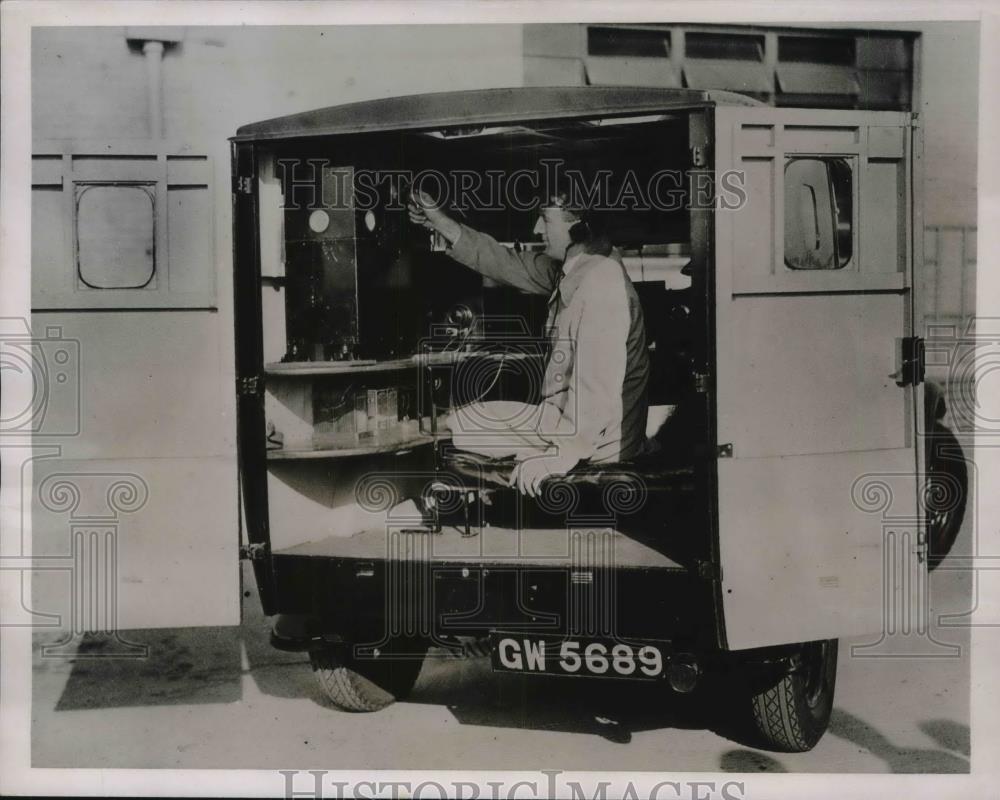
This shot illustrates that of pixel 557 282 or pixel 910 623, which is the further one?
pixel 557 282

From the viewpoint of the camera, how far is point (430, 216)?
3920 mm

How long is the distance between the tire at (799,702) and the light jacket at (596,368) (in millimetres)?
982

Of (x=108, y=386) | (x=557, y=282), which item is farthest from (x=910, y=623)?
(x=108, y=386)

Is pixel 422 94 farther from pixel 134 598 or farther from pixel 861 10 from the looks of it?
pixel 134 598

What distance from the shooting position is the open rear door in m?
3.07

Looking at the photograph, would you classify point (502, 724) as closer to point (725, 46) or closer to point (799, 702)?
point (799, 702)

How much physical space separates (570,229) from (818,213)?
3.32ft

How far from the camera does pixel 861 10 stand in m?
3.51

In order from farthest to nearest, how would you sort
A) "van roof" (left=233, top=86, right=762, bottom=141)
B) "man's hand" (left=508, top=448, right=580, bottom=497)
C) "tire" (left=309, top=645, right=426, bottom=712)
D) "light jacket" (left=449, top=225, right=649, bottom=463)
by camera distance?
1. "tire" (left=309, top=645, right=426, bottom=712)
2. "light jacket" (left=449, top=225, right=649, bottom=463)
3. "man's hand" (left=508, top=448, right=580, bottom=497)
4. "van roof" (left=233, top=86, right=762, bottom=141)

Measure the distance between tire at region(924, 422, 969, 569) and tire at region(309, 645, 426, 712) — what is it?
2.04 metres

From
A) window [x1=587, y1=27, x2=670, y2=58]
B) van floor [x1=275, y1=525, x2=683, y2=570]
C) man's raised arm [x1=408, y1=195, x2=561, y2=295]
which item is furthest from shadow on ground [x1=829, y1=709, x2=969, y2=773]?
window [x1=587, y1=27, x2=670, y2=58]

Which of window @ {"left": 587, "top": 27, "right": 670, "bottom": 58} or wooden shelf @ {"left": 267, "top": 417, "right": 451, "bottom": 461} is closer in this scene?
wooden shelf @ {"left": 267, "top": 417, "right": 451, "bottom": 461}

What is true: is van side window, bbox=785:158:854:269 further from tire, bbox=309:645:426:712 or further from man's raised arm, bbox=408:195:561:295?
tire, bbox=309:645:426:712

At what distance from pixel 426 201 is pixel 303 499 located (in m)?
1.31
